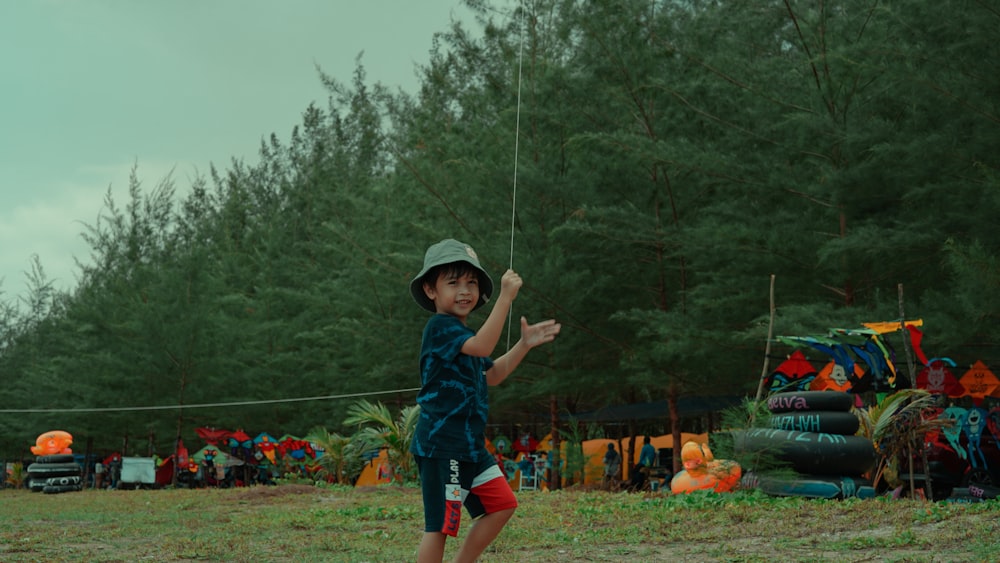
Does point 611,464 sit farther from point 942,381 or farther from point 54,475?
point 54,475

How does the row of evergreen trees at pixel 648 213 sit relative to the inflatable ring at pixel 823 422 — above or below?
above

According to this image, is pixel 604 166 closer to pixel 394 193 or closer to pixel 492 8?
pixel 492 8

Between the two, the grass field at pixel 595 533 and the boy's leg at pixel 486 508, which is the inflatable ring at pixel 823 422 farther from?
the boy's leg at pixel 486 508

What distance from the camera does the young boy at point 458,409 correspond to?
3.76 meters

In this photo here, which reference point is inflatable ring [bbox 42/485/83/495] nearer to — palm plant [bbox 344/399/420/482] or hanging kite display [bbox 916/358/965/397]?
palm plant [bbox 344/399/420/482]

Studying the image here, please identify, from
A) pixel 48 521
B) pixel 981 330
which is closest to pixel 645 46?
pixel 981 330

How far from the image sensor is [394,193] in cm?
2450

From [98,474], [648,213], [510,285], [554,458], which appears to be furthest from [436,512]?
[98,474]

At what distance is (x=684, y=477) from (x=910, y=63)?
589 centimetres

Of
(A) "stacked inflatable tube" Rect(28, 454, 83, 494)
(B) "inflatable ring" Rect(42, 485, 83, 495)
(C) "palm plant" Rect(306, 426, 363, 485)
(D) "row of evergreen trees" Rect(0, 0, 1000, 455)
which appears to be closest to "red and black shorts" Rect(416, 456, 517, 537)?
(D) "row of evergreen trees" Rect(0, 0, 1000, 455)

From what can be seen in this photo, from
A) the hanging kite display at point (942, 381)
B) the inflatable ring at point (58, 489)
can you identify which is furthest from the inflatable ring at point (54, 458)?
the hanging kite display at point (942, 381)

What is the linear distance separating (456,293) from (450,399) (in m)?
0.46

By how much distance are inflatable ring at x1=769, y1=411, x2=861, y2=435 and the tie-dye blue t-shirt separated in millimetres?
6130

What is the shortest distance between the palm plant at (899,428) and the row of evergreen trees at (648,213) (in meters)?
2.06
